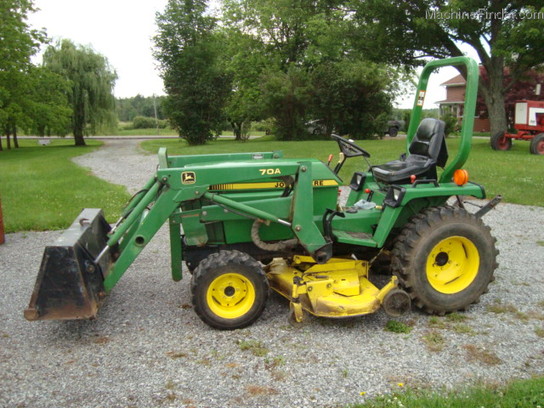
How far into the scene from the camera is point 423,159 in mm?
4738

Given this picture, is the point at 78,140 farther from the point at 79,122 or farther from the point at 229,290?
the point at 229,290

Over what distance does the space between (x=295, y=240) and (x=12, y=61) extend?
2441cm

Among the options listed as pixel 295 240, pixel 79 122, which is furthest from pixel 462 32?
pixel 79 122

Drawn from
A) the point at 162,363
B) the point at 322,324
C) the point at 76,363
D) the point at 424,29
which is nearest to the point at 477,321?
the point at 322,324

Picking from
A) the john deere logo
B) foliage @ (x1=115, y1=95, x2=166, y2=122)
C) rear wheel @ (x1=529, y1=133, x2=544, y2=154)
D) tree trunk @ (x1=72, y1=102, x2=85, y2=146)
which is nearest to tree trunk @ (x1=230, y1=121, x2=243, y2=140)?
tree trunk @ (x1=72, y1=102, x2=85, y2=146)

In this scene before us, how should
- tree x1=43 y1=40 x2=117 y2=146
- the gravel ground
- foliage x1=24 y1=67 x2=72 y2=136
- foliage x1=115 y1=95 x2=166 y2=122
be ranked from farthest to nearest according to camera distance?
foliage x1=115 y1=95 x2=166 y2=122
tree x1=43 y1=40 x2=117 y2=146
foliage x1=24 y1=67 x2=72 y2=136
the gravel ground

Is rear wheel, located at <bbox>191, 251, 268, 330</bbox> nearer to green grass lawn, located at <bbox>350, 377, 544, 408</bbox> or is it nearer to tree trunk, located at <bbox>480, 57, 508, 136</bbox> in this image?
green grass lawn, located at <bbox>350, 377, 544, 408</bbox>

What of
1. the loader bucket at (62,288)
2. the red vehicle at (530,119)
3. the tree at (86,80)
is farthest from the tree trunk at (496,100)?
the tree at (86,80)

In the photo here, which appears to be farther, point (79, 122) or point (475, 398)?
point (79, 122)

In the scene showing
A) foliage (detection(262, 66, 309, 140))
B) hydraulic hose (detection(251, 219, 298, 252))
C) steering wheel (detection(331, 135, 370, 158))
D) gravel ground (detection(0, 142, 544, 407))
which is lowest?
gravel ground (detection(0, 142, 544, 407))

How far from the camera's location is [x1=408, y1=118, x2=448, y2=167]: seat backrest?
4.62 m

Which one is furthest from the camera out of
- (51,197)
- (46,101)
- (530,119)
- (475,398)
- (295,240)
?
(46,101)

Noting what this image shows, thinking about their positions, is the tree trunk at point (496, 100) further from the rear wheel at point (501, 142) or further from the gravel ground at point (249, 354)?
the gravel ground at point (249, 354)

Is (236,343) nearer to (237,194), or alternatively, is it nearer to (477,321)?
(237,194)
